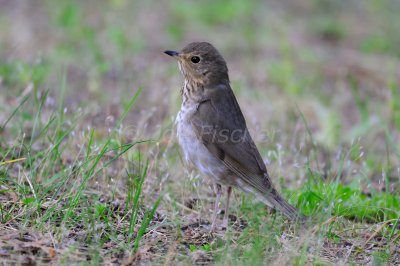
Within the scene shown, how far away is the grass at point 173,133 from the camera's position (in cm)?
480

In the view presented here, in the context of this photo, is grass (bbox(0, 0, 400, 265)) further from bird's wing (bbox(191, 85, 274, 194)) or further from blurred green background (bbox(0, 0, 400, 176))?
bird's wing (bbox(191, 85, 274, 194))

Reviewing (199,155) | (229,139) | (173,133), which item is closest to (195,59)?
(173,133)

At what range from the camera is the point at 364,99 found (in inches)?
382

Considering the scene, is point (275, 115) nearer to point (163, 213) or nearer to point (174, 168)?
point (174, 168)

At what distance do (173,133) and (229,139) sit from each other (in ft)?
2.79

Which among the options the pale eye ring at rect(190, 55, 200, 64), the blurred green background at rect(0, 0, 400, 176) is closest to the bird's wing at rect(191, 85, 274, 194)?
the pale eye ring at rect(190, 55, 200, 64)

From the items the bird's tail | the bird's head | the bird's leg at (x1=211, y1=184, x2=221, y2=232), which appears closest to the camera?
the bird's tail

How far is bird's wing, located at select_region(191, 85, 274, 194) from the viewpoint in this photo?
18.7 feet

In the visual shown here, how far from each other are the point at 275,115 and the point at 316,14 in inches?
222

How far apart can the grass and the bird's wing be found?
0.31 meters

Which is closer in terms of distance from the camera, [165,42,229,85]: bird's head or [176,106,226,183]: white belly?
[176,106,226,183]: white belly

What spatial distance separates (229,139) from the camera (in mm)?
5867

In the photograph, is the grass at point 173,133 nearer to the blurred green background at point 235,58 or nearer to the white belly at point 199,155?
the blurred green background at point 235,58

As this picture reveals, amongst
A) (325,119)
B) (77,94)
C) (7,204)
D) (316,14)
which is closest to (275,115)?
(325,119)
